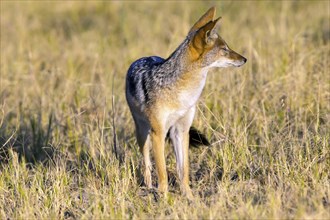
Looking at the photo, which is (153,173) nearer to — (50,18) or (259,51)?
(259,51)

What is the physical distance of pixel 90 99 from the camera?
923 cm

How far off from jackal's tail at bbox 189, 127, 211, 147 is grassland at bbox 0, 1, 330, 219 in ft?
0.45

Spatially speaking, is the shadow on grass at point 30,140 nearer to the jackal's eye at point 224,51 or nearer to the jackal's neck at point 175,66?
the jackal's neck at point 175,66

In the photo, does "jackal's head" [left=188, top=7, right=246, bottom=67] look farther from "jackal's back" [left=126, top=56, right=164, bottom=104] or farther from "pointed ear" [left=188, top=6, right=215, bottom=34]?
"jackal's back" [left=126, top=56, right=164, bottom=104]

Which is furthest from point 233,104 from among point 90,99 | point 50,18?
point 50,18

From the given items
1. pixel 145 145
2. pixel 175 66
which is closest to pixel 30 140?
pixel 145 145

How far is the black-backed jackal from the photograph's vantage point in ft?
21.8

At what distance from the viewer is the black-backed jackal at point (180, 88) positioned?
6633 mm

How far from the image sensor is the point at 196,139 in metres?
7.48

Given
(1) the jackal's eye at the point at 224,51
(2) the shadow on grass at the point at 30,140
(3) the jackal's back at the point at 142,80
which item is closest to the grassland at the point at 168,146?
(2) the shadow on grass at the point at 30,140

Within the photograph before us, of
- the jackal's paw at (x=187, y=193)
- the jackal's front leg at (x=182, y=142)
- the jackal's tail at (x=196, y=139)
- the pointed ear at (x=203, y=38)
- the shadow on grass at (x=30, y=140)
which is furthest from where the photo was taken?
the shadow on grass at (x=30, y=140)

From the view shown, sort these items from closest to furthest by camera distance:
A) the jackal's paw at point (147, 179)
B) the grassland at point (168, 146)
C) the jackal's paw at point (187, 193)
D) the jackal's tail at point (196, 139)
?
1. the grassland at point (168, 146)
2. the jackal's paw at point (187, 193)
3. the jackal's paw at point (147, 179)
4. the jackal's tail at point (196, 139)

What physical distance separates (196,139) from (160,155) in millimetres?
764

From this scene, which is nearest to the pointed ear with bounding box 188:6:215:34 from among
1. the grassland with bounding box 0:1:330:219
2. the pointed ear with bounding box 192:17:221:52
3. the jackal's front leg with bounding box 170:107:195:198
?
the pointed ear with bounding box 192:17:221:52
